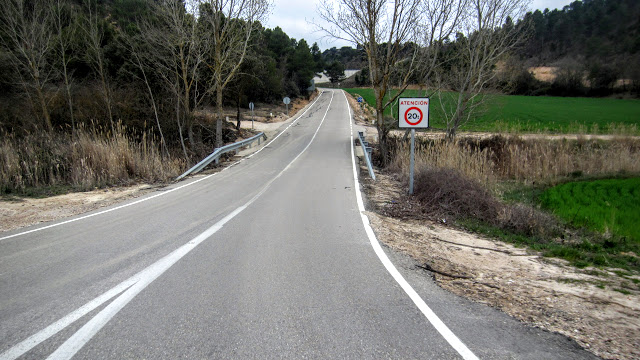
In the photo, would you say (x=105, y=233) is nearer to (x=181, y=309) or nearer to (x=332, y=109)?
(x=181, y=309)

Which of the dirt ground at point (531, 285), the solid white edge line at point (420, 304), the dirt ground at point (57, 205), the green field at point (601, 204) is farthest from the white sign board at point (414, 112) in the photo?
the dirt ground at point (57, 205)

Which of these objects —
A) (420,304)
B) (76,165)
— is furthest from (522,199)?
(76,165)

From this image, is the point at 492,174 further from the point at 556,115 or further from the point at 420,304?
the point at 556,115

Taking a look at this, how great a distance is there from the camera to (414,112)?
10.4 m

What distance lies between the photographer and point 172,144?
95.7 ft

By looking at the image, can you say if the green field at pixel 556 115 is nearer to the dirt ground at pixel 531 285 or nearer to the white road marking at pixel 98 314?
→ the dirt ground at pixel 531 285

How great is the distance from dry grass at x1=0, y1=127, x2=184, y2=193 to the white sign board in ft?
29.8

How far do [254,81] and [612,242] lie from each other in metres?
32.9

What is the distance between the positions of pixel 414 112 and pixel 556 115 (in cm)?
4410

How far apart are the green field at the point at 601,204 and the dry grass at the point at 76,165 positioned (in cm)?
1359

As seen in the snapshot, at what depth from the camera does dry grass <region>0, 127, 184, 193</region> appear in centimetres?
1203

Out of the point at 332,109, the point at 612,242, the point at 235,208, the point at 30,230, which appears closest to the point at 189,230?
the point at 235,208

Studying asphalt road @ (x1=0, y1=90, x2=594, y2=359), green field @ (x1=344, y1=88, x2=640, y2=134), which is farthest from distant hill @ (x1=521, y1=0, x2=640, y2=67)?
green field @ (x1=344, y1=88, x2=640, y2=134)

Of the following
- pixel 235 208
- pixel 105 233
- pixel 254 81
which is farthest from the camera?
pixel 254 81
